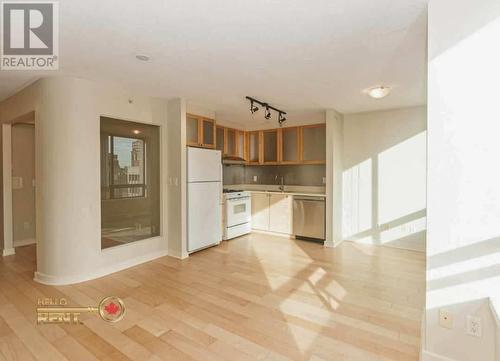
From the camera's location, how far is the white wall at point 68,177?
10.3 ft

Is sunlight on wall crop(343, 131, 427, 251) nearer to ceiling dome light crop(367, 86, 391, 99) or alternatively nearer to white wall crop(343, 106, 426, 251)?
white wall crop(343, 106, 426, 251)

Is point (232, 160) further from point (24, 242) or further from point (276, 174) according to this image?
point (24, 242)

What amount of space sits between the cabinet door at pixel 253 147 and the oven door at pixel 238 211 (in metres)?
1.08

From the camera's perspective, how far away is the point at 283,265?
12.6ft

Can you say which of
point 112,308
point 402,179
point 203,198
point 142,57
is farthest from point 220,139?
point 112,308

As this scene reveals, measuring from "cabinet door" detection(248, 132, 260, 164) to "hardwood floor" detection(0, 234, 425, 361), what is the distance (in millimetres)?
2834

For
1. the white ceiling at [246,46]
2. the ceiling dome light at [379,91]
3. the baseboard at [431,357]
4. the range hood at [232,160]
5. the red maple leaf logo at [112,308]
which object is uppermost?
the white ceiling at [246,46]

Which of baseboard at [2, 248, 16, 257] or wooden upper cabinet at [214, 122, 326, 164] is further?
wooden upper cabinet at [214, 122, 326, 164]

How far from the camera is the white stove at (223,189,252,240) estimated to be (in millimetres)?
5199

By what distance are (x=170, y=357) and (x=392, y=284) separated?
2579 millimetres

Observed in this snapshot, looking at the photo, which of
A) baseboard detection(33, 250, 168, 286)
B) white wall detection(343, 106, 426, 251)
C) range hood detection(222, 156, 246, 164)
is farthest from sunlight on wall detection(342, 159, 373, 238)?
baseboard detection(33, 250, 168, 286)

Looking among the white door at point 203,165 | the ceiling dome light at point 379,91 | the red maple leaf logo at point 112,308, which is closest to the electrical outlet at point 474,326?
the ceiling dome light at point 379,91

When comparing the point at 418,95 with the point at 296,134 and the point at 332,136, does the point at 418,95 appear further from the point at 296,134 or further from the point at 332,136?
the point at 296,134

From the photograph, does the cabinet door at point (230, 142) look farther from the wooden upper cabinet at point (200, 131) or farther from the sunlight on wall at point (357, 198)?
the sunlight on wall at point (357, 198)
